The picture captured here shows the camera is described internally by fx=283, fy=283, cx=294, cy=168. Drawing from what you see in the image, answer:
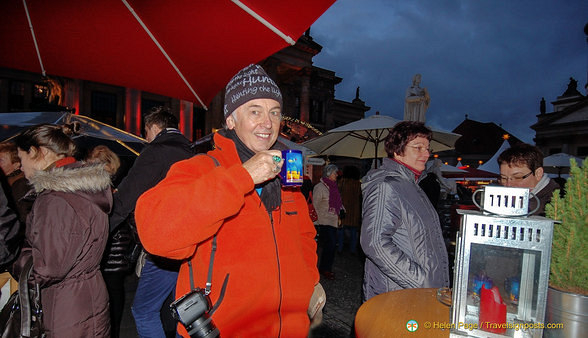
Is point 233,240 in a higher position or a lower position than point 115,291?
higher

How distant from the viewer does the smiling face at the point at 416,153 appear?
2.73m

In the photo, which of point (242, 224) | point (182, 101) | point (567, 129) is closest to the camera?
point (242, 224)

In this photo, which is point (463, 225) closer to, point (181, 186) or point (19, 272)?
point (181, 186)

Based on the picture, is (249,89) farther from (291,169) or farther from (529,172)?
(529,172)

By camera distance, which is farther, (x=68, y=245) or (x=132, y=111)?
(x=132, y=111)

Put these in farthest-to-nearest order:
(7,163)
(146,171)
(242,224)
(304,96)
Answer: (304,96), (7,163), (146,171), (242,224)

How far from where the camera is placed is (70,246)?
214 cm

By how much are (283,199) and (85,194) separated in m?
1.64

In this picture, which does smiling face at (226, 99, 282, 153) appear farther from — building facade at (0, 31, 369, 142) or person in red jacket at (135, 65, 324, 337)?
building facade at (0, 31, 369, 142)

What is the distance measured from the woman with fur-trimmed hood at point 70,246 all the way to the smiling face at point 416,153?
2733 millimetres

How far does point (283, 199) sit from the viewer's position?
1.94 meters

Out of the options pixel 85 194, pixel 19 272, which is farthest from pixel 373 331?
pixel 19 272

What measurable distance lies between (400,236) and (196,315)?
1.79m

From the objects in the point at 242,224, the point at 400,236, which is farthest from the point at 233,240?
the point at 400,236
